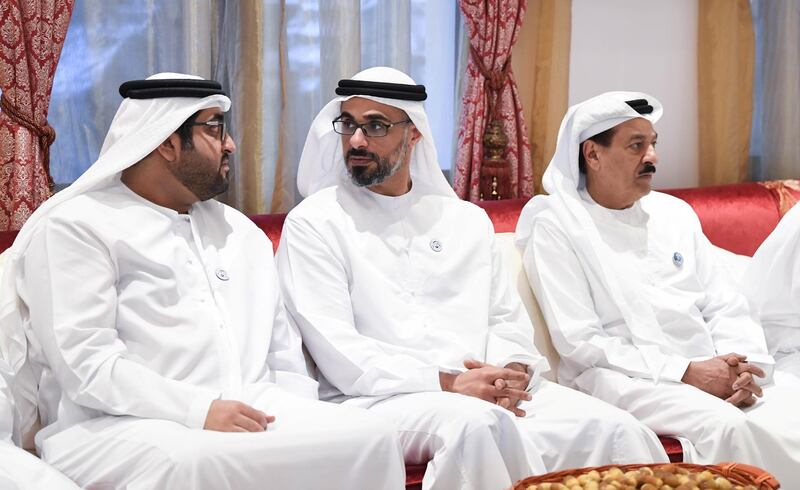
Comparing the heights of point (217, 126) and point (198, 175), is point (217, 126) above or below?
above

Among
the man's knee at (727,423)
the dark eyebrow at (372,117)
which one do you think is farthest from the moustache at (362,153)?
the man's knee at (727,423)

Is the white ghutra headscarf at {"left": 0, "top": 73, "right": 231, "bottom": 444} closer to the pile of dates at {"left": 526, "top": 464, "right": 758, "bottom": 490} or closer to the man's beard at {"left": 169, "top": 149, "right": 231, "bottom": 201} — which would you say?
the man's beard at {"left": 169, "top": 149, "right": 231, "bottom": 201}

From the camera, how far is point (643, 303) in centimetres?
392

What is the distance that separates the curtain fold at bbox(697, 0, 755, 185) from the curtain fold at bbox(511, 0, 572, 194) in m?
0.94

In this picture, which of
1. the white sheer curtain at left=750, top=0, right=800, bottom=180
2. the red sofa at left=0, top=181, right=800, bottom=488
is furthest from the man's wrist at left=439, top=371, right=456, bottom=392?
the white sheer curtain at left=750, top=0, right=800, bottom=180

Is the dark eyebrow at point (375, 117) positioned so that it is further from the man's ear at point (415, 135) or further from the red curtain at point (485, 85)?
the red curtain at point (485, 85)

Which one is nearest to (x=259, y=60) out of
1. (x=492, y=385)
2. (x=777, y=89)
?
(x=492, y=385)

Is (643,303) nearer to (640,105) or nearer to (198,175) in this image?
(640,105)

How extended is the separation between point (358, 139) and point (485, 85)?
1.70 meters

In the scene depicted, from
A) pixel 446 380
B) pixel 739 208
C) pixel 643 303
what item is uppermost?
pixel 739 208

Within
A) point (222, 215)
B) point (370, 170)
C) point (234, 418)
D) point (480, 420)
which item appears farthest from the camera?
point (370, 170)

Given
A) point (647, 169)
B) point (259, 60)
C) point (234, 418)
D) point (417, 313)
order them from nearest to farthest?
point (234, 418) < point (417, 313) < point (647, 169) < point (259, 60)

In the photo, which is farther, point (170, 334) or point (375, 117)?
point (375, 117)

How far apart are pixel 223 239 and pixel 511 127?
2278mm
